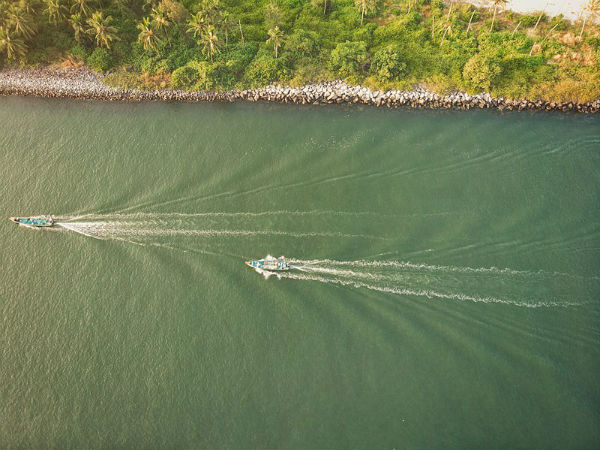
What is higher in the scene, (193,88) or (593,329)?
Result: (193,88)

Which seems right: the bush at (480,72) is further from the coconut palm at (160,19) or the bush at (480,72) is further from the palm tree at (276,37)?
the coconut palm at (160,19)

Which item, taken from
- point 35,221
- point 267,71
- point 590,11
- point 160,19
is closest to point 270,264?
point 35,221

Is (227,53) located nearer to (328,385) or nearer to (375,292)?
(375,292)

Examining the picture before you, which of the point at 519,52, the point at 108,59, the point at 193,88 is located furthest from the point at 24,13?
the point at 519,52

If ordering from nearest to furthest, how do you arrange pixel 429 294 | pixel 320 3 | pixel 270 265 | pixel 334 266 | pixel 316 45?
pixel 429 294
pixel 270 265
pixel 334 266
pixel 316 45
pixel 320 3

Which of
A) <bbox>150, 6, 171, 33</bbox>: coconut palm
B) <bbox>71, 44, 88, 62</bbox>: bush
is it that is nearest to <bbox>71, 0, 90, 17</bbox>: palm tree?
<bbox>71, 44, 88, 62</bbox>: bush

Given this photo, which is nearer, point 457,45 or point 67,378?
point 67,378

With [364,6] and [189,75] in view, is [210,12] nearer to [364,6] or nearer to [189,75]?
[189,75]
